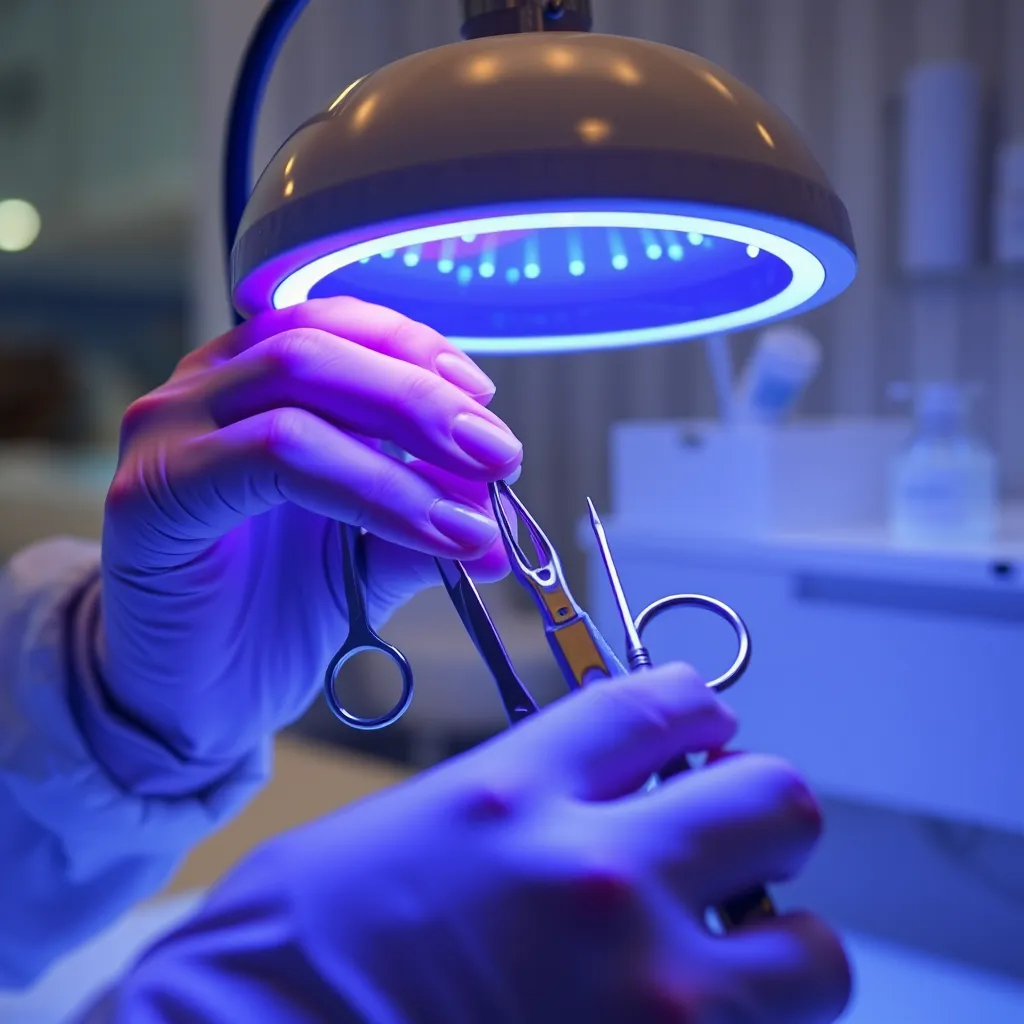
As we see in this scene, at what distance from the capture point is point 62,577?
0.69 meters

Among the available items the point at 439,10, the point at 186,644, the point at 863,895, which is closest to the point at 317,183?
the point at 186,644

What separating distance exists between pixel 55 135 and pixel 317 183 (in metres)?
2.96

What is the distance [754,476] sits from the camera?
116 centimetres

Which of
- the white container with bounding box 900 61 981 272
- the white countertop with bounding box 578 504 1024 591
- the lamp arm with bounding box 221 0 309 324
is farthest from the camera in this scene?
the white container with bounding box 900 61 981 272

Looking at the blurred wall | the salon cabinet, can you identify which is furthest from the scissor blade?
the blurred wall

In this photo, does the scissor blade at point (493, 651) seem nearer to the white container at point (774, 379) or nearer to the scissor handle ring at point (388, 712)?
the scissor handle ring at point (388, 712)

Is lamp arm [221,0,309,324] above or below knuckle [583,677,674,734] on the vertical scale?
above

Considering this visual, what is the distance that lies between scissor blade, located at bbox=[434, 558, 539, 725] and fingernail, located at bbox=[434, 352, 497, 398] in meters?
0.09

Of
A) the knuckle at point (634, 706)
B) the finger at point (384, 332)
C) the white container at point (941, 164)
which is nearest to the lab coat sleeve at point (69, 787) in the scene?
the finger at point (384, 332)

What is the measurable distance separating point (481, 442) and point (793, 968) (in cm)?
22

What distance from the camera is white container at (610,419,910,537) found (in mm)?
1162

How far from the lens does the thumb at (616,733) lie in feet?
1.02

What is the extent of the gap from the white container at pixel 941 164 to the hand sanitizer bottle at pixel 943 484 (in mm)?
399

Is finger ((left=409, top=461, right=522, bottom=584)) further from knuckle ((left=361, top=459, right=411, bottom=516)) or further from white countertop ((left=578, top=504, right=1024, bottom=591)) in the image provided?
white countertop ((left=578, top=504, right=1024, bottom=591))
